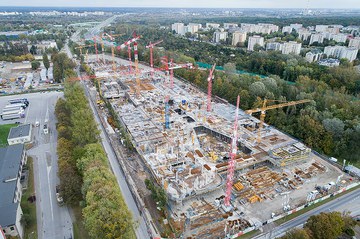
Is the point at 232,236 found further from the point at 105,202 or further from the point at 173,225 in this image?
the point at 105,202

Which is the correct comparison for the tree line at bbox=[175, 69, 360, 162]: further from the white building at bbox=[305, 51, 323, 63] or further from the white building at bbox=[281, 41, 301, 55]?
the white building at bbox=[281, 41, 301, 55]

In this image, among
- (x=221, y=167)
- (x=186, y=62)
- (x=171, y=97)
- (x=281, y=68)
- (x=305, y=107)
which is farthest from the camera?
(x=186, y=62)

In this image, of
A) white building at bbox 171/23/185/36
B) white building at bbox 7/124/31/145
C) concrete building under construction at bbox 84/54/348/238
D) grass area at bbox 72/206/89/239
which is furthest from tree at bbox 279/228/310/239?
white building at bbox 171/23/185/36

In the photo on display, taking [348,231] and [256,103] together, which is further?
[256,103]

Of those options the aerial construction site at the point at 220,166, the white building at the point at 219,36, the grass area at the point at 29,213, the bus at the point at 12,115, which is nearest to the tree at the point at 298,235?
the aerial construction site at the point at 220,166

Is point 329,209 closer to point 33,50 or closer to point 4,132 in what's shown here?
point 4,132

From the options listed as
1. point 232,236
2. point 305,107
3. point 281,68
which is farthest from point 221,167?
point 281,68
